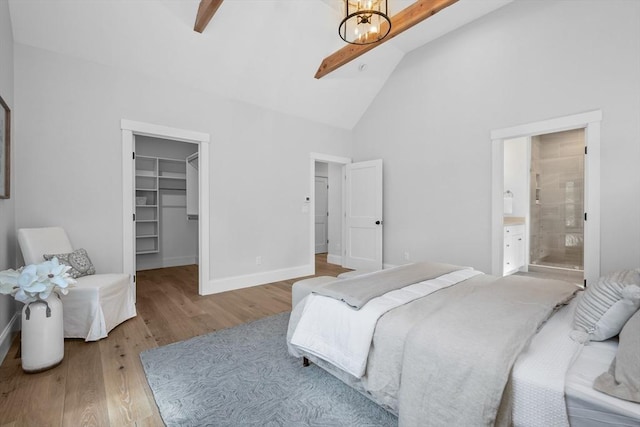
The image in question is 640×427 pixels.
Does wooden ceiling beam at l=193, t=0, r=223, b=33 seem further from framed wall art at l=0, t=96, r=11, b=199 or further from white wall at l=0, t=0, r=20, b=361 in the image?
framed wall art at l=0, t=96, r=11, b=199

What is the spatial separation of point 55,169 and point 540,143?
292 inches

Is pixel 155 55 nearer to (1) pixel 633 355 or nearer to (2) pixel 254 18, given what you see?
(2) pixel 254 18

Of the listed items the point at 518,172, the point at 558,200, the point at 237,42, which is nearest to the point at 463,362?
the point at 237,42

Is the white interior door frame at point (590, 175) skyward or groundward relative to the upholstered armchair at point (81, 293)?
skyward

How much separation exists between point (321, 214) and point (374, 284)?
17.7 ft

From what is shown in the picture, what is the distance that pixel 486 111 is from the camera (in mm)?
3773

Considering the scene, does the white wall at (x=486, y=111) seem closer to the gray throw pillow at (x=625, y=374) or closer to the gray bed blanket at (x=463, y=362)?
the gray bed blanket at (x=463, y=362)

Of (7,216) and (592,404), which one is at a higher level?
(7,216)

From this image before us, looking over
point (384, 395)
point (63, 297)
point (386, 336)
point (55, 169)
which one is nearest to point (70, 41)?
point (55, 169)

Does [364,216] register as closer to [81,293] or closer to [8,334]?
[81,293]

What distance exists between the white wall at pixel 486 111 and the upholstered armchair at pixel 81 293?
3841mm

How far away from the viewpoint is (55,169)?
2.80m

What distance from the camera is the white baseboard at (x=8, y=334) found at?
2.11m

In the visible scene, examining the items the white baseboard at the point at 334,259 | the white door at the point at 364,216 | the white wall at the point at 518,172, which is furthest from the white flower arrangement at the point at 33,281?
the white wall at the point at 518,172
